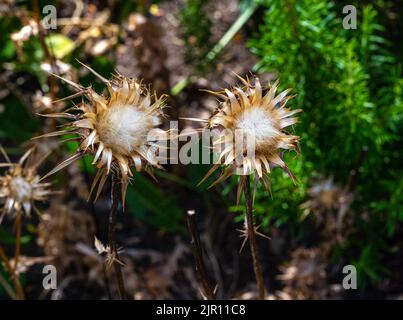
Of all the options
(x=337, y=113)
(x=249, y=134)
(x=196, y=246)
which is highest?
(x=337, y=113)

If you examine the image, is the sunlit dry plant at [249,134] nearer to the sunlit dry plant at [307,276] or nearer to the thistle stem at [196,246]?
the thistle stem at [196,246]

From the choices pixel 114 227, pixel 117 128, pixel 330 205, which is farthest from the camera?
pixel 330 205

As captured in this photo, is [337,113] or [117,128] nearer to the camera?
[117,128]

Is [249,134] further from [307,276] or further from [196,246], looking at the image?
[307,276]

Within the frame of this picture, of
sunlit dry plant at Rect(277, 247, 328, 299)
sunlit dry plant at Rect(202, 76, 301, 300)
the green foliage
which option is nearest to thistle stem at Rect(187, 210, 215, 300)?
sunlit dry plant at Rect(202, 76, 301, 300)

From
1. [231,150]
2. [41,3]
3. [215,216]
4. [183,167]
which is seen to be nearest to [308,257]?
[215,216]

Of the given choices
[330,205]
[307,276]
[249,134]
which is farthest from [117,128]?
[307,276]

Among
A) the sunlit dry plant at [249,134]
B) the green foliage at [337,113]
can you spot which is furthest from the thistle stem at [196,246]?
the green foliage at [337,113]
